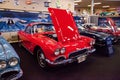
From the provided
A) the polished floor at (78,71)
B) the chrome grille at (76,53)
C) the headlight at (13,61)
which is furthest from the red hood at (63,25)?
the headlight at (13,61)

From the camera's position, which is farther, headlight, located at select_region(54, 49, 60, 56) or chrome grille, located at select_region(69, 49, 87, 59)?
chrome grille, located at select_region(69, 49, 87, 59)

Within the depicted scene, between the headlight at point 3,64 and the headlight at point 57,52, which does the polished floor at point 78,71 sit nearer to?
the headlight at point 57,52

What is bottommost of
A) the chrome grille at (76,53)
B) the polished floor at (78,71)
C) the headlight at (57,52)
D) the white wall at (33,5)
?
the polished floor at (78,71)

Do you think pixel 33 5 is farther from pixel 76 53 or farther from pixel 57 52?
pixel 57 52

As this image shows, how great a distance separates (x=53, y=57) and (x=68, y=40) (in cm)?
64

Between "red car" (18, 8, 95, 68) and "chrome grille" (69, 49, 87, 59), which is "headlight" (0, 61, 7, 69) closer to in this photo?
"red car" (18, 8, 95, 68)

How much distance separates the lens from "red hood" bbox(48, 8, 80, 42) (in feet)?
9.72

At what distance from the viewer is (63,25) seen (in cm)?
311

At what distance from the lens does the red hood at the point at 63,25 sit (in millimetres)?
2963

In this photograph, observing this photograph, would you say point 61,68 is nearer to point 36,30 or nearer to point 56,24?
point 56,24

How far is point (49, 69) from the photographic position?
3.06m

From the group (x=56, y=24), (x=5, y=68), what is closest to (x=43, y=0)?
(x=56, y=24)

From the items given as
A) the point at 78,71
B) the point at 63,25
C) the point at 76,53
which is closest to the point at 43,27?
the point at 63,25

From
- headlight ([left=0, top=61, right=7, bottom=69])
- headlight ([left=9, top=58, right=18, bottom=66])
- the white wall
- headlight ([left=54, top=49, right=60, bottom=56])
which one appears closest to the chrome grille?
headlight ([left=54, top=49, right=60, bottom=56])
